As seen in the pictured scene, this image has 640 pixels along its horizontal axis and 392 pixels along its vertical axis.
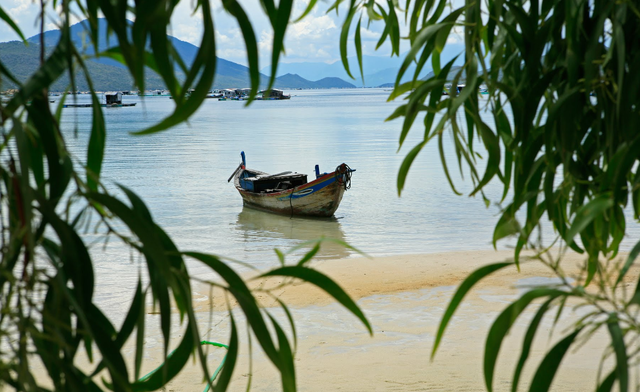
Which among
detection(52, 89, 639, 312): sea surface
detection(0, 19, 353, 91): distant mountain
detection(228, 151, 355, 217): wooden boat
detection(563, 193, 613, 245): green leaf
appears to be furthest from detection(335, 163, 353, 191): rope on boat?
detection(563, 193, 613, 245): green leaf

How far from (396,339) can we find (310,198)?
8.05 metres

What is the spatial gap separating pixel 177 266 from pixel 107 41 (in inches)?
10.9

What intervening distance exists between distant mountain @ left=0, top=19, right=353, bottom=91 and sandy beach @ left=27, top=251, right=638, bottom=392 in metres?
2.30

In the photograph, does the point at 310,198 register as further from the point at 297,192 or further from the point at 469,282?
the point at 469,282

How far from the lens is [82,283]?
0.63m

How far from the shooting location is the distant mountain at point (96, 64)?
66 cm

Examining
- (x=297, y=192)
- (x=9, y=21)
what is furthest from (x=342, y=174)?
(x=9, y=21)

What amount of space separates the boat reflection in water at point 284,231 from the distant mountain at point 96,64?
3.51 meters

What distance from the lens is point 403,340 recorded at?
574cm

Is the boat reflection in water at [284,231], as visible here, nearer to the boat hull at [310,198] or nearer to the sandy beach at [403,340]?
the boat hull at [310,198]

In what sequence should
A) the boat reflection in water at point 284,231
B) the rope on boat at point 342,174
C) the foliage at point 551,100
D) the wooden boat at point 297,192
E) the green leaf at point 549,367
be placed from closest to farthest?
the green leaf at point 549,367 < the foliage at point 551,100 < the boat reflection in water at point 284,231 < the rope on boat at point 342,174 < the wooden boat at point 297,192

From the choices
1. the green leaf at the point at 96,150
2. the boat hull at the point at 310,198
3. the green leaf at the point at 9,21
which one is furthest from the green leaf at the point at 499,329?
the boat hull at the point at 310,198

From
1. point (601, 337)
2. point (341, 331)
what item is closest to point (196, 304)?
point (341, 331)

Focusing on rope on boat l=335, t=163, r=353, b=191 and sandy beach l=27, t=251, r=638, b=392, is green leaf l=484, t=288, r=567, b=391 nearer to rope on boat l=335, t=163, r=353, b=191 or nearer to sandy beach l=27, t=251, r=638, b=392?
sandy beach l=27, t=251, r=638, b=392
